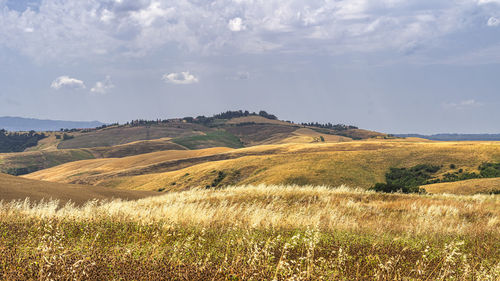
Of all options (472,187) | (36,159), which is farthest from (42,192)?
(36,159)

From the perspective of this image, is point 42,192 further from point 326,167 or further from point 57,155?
point 57,155

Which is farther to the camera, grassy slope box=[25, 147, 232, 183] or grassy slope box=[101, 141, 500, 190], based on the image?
grassy slope box=[25, 147, 232, 183]

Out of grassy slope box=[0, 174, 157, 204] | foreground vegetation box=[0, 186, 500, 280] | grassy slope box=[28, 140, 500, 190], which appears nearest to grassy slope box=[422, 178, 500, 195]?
grassy slope box=[28, 140, 500, 190]

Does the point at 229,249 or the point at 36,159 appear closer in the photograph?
the point at 229,249

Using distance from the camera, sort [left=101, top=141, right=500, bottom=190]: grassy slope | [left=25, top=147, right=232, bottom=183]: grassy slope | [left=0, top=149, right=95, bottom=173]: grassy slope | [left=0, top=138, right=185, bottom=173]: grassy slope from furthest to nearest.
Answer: [left=0, top=138, right=185, bottom=173]: grassy slope
[left=0, top=149, right=95, bottom=173]: grassy slope
[left=25, top=147, right=232, bottom=183]: grassy slope
[left=101, top=141, right=500, bottom=190]: grassy slope

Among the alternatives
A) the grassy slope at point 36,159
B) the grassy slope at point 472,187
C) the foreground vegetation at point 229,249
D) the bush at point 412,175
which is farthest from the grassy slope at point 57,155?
the foreground vegetation at point 229,249

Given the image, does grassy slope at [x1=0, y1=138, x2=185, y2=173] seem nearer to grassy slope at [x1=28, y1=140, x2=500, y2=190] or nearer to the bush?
grassy slope at [x1=28, y1=140, x2=500, y2=190]

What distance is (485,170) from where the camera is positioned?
57.2 metres

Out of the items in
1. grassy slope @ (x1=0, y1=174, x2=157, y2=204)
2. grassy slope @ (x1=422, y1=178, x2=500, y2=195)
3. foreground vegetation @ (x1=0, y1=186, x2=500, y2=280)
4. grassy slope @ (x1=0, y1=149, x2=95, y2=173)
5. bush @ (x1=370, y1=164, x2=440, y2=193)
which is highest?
foreground vegetation @ (x1=0, y1=186, x2=500, y2=280)

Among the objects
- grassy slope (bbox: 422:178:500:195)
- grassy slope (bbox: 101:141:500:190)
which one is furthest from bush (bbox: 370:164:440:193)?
grassy slope (bbox: 422:178:500:195)

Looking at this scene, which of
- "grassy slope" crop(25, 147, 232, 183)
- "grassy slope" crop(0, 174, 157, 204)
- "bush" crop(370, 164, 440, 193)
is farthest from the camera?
"grassy slope" crop(25, 147, 232, 183)

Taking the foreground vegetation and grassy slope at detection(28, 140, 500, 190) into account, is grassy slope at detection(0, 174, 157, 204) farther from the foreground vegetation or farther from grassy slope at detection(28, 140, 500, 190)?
grassy slope at detection(28, 140, 500, 190)

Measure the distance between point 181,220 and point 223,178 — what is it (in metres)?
57.4

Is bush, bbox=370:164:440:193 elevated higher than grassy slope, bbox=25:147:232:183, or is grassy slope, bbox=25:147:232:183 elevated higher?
bush, bbox=370:164:440:193
